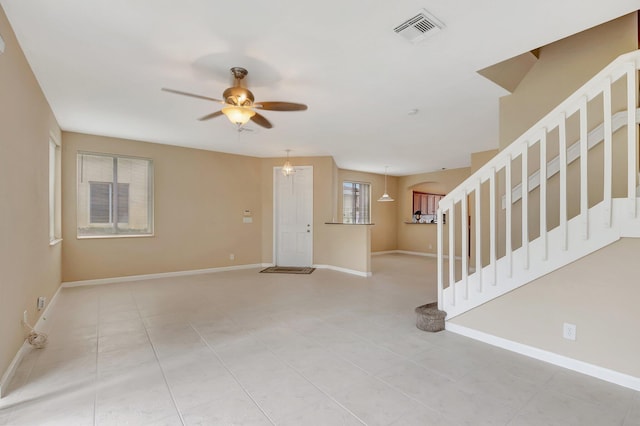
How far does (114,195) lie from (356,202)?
20.0ft

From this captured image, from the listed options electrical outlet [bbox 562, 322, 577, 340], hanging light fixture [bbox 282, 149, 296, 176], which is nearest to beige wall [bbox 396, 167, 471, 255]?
hanging light fixture [bbox 282, 149, 296, 176]

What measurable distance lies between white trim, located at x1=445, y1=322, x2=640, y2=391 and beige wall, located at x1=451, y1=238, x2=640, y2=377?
0.11ft

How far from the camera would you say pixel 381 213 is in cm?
945

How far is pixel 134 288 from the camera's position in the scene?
187 inches

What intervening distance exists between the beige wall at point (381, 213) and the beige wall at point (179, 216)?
3.53 meters

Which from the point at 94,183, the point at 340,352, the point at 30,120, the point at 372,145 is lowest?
the point at 340,352

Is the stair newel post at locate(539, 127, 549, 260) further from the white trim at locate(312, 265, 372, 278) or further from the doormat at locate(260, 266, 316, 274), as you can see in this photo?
the doormat at locate(260, 266, 316, 274)

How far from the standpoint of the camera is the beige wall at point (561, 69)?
2748mm

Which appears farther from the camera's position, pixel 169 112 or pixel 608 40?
pixel 169 112

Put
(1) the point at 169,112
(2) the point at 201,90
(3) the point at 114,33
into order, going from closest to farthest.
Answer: (3) the point at 114,33 < (2) the point at 201,90 < (1) the point at 169,112

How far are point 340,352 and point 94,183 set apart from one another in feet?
16.5

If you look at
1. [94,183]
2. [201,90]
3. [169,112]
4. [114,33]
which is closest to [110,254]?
[94,183]

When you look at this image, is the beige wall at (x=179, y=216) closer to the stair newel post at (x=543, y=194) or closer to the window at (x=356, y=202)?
the window at (x=356, y=202)

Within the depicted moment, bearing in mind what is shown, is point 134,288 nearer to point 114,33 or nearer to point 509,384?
point 114,33
